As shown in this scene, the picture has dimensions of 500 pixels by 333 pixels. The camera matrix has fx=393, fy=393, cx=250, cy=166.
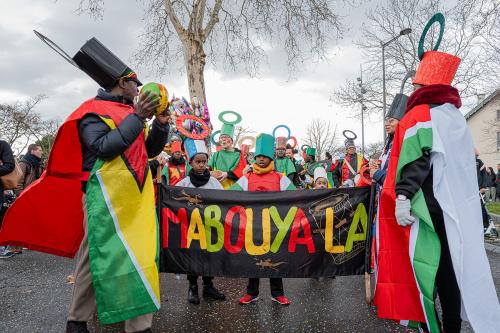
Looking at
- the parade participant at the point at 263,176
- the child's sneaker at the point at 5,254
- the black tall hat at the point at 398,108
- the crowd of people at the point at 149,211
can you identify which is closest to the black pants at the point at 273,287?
the parade participant at the point at 263,176

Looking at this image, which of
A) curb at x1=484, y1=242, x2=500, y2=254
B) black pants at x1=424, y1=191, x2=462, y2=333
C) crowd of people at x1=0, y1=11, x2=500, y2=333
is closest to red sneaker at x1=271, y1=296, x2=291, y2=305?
crowd of people at x1=0, y1=11, x2=500, y2=333

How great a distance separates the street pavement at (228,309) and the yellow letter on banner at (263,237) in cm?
57

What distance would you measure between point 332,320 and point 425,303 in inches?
44.0

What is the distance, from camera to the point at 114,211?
2.38 m

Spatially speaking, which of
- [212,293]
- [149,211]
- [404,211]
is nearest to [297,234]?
[212,293]

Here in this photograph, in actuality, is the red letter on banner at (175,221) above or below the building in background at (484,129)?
below

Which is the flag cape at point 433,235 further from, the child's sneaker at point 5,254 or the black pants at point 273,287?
the child's sneaker at point 5,254

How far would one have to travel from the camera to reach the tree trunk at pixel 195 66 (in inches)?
477

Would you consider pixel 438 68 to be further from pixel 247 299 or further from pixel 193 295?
pixel 193 295

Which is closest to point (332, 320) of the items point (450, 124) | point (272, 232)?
point (272, 232)

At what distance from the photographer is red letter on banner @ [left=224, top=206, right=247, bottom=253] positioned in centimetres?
Answer: 382

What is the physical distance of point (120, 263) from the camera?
7.70 feet

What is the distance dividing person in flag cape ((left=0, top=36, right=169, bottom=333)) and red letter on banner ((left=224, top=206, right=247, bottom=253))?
1302 mm

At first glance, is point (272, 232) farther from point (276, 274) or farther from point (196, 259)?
point (196, 259)
